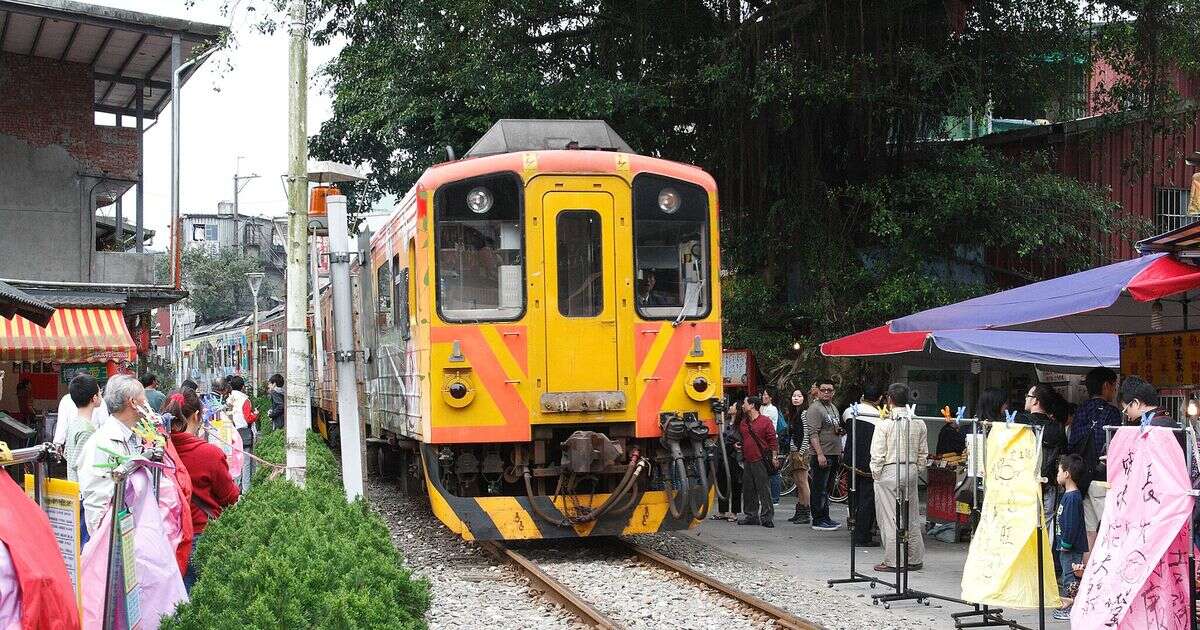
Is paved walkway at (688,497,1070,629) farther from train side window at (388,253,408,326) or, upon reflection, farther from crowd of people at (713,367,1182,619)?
train side window at (388,253,408,326)

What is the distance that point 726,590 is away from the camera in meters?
9.15

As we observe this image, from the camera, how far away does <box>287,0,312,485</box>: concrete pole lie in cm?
986

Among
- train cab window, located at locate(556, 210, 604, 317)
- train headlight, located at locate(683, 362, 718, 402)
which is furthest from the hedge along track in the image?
train cab window, located at locate(556, 210, 604, 317)

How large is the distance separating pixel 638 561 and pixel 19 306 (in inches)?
216

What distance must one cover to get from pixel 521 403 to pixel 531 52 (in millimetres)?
9116

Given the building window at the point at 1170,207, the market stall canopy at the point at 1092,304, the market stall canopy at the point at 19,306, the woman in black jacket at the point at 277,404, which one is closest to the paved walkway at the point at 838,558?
the market stall canopy at the point at 1092,304

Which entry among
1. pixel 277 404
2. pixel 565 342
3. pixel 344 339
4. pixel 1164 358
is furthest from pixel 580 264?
pixel 277 404

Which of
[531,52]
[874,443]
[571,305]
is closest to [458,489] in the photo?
[571,305]

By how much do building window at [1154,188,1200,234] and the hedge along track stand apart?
12.0 meters

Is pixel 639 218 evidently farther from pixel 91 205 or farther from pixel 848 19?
pixel 91 205

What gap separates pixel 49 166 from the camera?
2086cm

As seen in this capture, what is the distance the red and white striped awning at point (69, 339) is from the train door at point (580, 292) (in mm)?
10271

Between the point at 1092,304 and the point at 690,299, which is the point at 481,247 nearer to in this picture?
the point at 690,299

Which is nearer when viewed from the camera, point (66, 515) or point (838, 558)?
point (66, 515)
